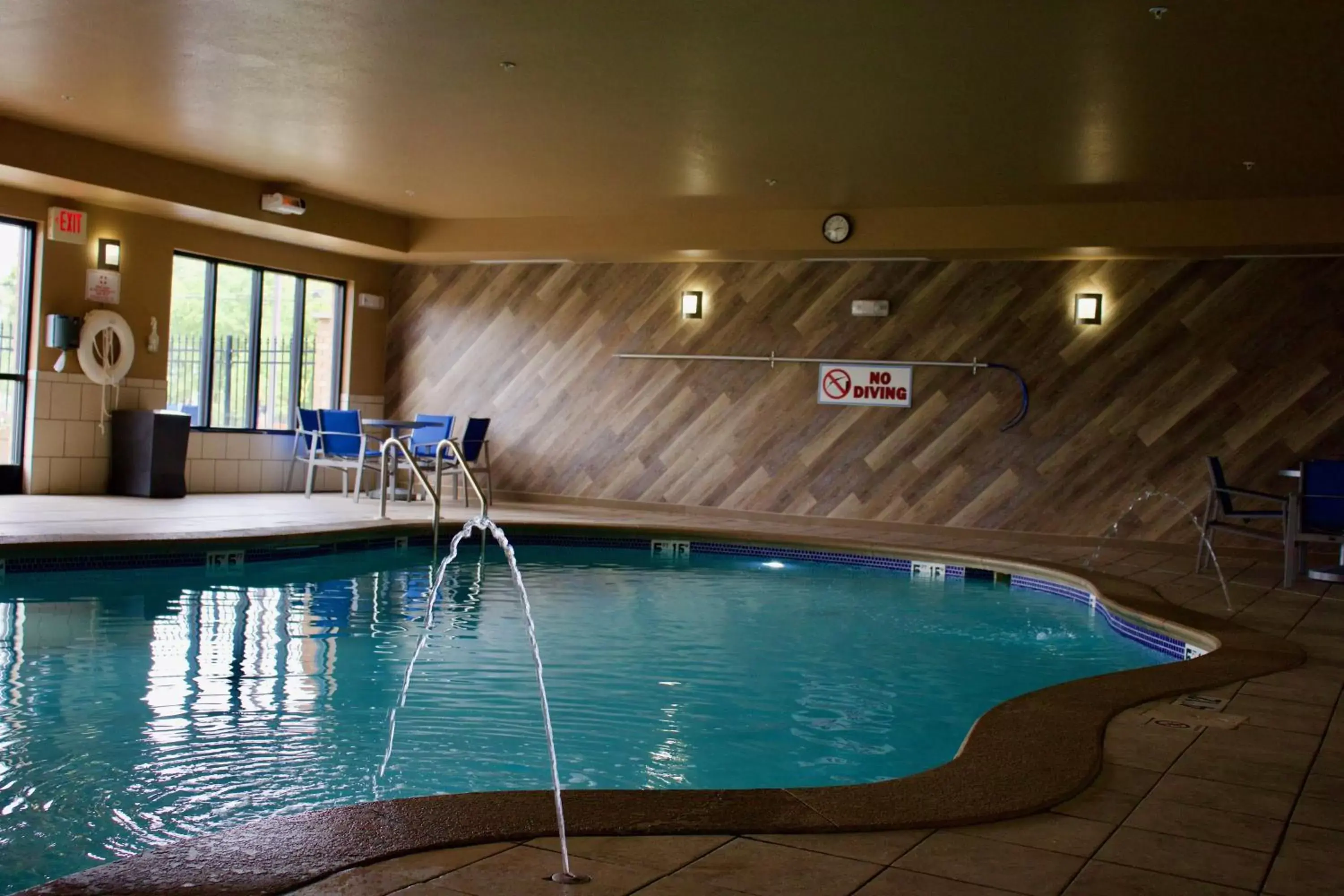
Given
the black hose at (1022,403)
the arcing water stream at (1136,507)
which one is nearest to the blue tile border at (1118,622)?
the arcing water stream at (1136,507)

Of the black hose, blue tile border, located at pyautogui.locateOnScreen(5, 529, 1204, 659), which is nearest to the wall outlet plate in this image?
the black hose

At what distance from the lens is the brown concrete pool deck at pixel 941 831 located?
75.2 inches

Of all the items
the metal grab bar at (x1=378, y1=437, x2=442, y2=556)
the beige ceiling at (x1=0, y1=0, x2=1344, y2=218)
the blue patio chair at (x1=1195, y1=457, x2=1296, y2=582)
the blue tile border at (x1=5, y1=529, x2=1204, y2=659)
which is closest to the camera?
the beige ceiling at (x1=0, y1=0, x2=1344, y2=218)

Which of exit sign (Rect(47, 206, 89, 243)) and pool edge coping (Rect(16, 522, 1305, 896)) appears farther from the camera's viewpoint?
exit sign (Rect(47, 206, 89, 243))

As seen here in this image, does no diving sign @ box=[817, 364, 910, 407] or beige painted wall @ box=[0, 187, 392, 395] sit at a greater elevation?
beige painted wall @ box=[0, 187, 392, 395]

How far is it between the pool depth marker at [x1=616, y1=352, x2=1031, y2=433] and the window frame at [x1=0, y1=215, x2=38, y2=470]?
4.54 meters

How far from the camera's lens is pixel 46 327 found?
8.39 meters

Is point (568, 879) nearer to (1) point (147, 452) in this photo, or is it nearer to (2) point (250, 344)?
(1) point (147, 452)

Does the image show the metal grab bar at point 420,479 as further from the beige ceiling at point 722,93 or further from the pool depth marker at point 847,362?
the pool depth marker at point 847,362

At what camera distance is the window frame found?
8.40 metres

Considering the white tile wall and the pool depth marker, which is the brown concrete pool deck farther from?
the white tile wall

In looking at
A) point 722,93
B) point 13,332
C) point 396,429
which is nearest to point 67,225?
point 13,332

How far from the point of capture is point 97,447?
8.86m

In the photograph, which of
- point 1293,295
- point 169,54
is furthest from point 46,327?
point 1293,295
